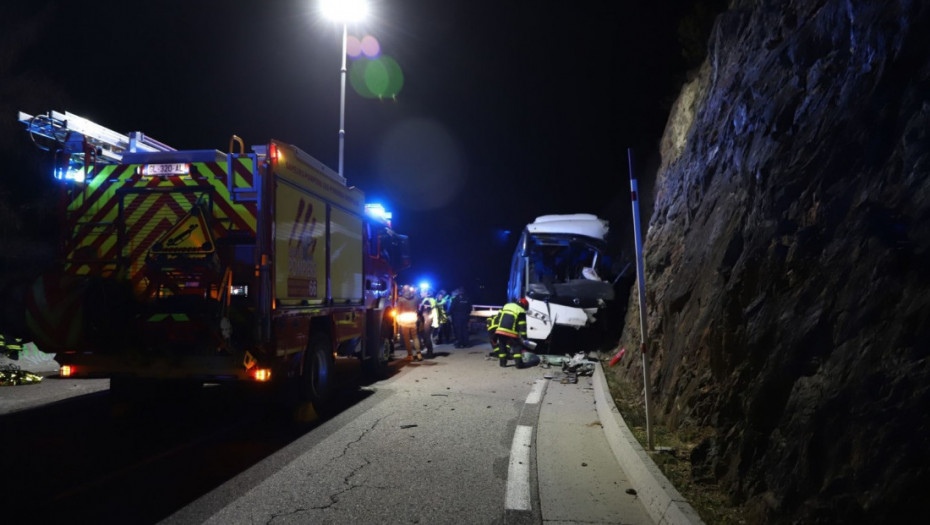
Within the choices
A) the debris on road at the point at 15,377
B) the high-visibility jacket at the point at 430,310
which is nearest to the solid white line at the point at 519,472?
the high-visibility jacket at the point at 430,310

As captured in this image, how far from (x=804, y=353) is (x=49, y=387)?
10.8 meters

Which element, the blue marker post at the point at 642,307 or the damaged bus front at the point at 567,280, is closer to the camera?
the blue marker post at the point at 642,307

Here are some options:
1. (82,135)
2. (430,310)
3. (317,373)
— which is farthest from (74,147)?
(430,310)

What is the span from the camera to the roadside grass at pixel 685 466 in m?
3.62

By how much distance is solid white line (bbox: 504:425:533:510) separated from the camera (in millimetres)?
4285

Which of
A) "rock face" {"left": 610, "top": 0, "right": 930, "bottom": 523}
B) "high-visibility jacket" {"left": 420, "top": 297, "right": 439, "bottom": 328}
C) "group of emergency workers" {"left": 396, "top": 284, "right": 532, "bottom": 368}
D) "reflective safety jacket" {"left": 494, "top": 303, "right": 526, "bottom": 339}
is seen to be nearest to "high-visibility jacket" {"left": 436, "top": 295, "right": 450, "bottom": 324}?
"group of emergency workers" {"left": 396, "top": 284, "right": 532, "bottom": 368}

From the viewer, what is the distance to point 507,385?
Answer: 984cm

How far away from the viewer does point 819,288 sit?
3750 mm

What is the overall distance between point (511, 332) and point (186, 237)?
7517 mm

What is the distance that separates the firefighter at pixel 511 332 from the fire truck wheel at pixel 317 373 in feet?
16.8

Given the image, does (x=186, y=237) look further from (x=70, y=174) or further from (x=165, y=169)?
(x=70, y=174)

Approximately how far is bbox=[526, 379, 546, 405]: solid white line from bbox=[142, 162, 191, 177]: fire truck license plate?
5.69 meters

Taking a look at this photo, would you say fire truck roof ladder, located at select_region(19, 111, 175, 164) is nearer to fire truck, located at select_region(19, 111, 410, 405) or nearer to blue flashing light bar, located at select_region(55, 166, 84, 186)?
fire truck, located at select_region(19, 111, 410, 405)

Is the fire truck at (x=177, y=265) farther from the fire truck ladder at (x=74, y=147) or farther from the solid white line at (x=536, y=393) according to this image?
the solid white line at (x=536, y=393)
